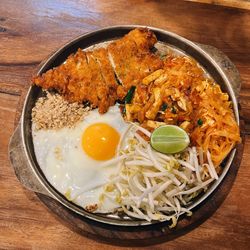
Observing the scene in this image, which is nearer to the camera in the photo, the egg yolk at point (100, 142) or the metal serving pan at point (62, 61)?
the metal serving pan at point (62, 61)

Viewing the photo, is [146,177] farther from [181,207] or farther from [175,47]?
[175,47]

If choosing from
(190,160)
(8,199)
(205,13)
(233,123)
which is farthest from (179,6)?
(8,199)

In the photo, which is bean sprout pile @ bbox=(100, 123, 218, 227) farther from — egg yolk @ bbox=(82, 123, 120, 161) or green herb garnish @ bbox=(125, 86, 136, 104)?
green herb garnish @ bbox=(125, 86, 136, 104)

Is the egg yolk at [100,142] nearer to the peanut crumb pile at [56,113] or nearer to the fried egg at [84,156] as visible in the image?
the fried egg at [84,156]

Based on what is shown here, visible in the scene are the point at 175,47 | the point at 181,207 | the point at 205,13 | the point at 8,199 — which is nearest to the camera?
the point at 181,207

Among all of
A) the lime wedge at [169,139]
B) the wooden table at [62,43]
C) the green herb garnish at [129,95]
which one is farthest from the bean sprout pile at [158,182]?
the green herb garnish at [129,95]

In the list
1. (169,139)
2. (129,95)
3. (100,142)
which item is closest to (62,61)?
(129,95)
